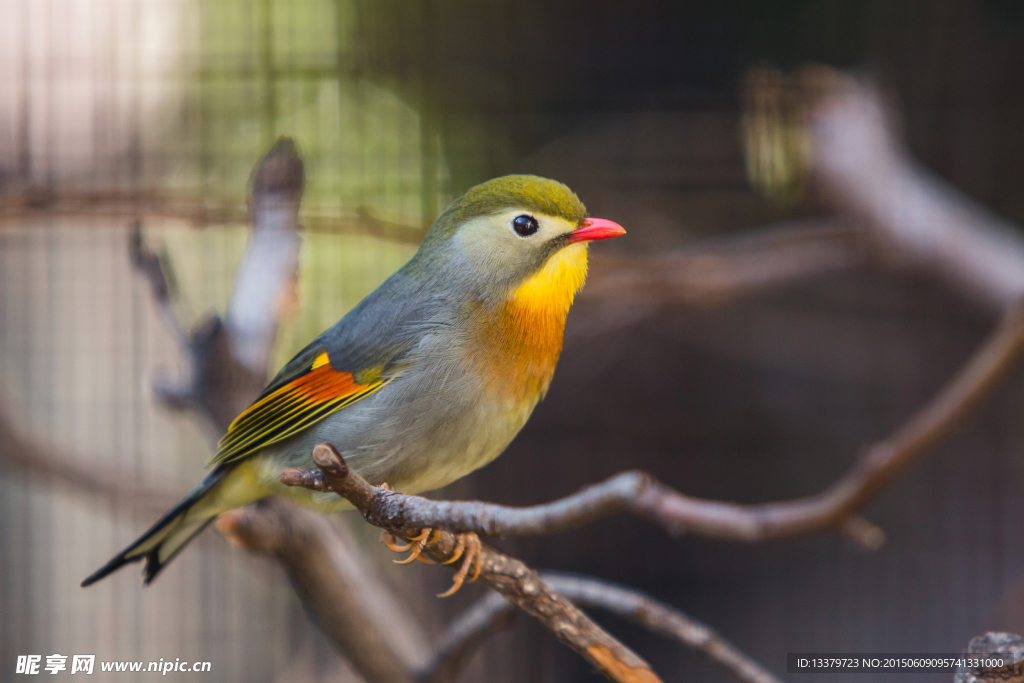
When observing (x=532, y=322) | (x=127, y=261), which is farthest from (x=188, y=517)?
(x=127, y=261)

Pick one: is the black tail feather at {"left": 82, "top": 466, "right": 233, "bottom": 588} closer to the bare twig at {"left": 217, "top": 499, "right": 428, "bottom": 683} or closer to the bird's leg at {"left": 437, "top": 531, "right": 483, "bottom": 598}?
the bare twig at {"left": 217, "top": 499, "right": 428, "bottom": 683}

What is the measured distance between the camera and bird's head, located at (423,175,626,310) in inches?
46.1

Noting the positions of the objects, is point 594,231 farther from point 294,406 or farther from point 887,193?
point 887,193

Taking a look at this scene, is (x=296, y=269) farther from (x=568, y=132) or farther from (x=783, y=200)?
(x=783, y=200)

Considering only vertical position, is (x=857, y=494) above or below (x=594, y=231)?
below

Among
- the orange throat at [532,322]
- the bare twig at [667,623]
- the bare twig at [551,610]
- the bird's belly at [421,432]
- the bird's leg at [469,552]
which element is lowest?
the bare twig at [667,623]

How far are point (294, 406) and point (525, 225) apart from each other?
446 millimetres

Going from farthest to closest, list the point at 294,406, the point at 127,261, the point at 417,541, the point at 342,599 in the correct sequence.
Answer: the point at 127,261 → the point at 342,599 → the point at 294,406 → the point at 417,541

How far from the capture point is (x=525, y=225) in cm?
118

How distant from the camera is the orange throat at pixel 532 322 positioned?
3.87ft

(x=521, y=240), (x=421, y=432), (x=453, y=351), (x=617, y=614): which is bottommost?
(x=617, y=614)

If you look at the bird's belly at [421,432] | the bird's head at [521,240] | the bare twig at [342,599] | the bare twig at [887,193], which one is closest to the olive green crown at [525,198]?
the bird's head at [521,240]

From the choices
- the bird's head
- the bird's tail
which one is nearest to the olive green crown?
A: the bird's head

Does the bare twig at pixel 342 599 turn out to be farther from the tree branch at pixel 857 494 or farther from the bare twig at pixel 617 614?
the tree branch at pixel 857 494
